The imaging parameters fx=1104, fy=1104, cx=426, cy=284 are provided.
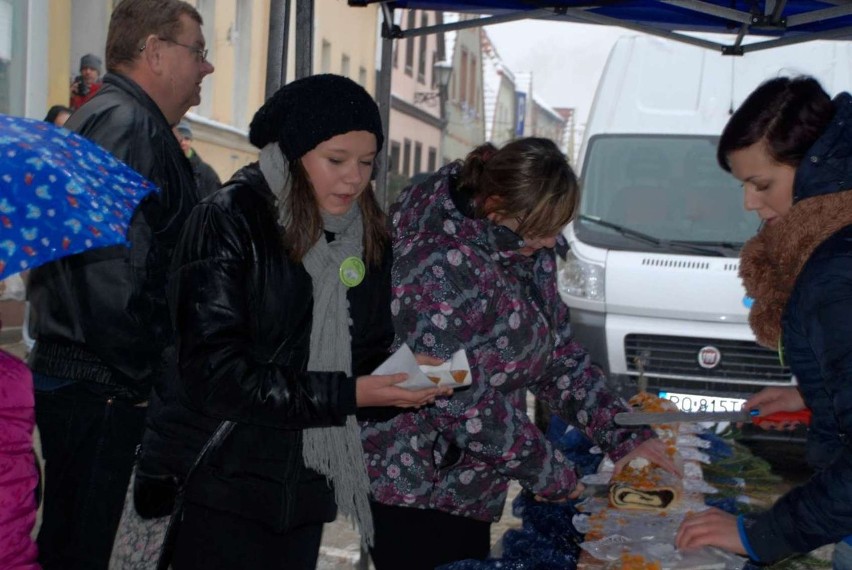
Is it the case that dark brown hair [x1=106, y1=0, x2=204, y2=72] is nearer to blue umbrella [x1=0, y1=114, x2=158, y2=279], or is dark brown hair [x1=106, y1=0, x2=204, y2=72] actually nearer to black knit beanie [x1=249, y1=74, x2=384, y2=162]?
black knit beanie [x1=249, y1=74, x2=384, y2=162]

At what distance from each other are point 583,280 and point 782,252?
4.85 m

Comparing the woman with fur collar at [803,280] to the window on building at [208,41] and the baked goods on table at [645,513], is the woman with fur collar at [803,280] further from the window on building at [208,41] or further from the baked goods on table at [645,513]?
the window on building at [208,41]

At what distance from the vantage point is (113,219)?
2029 millimetres

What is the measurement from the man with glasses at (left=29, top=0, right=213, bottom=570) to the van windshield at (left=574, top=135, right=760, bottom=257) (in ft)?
14.2

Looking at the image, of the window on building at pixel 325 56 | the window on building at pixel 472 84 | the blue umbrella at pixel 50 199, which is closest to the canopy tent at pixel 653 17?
the blue umbrella at pixel 50 199

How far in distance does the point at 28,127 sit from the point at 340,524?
12.4 ft

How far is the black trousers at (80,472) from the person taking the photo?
9.53 feet

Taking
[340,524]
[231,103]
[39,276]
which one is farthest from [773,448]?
[231,103]

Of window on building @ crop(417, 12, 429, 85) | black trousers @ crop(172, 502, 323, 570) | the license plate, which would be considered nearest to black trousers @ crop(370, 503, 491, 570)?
black trousers @ crop(172, 502, 323, 570)

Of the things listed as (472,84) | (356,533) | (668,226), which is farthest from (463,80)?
(356,533)

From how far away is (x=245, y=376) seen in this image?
7.42ft

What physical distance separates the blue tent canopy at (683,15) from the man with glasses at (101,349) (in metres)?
1.71

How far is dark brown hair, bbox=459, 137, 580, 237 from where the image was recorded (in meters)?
2.70

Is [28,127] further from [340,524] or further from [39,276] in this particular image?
[340,524]
